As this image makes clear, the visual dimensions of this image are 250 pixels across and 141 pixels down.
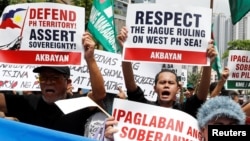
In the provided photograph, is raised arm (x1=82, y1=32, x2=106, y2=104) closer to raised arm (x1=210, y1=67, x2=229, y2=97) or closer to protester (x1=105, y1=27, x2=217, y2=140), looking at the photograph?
protester (x1=105, y1=27, x2=217, y2=140)

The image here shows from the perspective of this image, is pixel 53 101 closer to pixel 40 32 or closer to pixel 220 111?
pixel 40 32

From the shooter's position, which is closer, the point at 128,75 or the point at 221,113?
the point at 221,113

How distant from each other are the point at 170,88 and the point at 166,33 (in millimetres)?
655

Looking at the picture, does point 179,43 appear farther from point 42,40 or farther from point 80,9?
point 42,40

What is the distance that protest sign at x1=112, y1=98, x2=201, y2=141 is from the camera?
2982mm

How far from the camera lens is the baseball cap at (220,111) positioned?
247 cm

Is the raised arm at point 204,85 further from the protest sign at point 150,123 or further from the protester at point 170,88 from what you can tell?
the protest sign at point 150,123

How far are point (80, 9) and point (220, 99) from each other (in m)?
1.81

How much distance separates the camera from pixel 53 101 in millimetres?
3426

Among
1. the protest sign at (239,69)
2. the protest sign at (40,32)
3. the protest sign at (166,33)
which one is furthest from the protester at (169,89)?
the protest sign at (239,69)

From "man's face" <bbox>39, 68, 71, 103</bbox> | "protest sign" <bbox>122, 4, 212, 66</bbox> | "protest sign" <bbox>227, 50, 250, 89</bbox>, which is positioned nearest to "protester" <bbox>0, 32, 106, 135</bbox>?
"man's face" <bbox>39, 68, 71, 103</bbox>

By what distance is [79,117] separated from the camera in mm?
3326

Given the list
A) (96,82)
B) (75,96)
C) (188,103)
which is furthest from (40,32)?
(188,103)

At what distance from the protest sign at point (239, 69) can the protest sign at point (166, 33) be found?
10.4 feet
